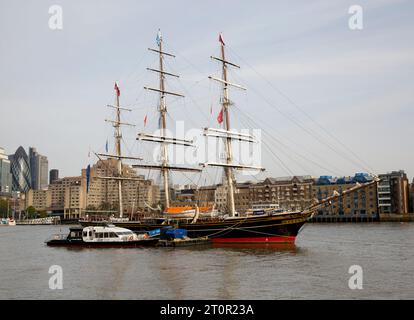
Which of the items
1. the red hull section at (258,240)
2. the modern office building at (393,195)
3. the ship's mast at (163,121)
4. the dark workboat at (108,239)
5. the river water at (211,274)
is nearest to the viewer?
the river water at (211,274)

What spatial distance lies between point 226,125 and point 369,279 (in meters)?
36.8

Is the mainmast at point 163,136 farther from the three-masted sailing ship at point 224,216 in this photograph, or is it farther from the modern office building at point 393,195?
the modern office building at point 393,195

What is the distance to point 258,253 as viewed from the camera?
44969 mm

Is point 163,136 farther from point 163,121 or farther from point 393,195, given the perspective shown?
point 393,195

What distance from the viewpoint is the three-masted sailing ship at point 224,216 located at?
53.4m

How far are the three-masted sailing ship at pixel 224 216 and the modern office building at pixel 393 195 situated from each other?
101 meters

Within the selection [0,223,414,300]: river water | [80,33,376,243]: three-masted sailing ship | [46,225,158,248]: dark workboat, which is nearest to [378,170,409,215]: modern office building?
[80,33,376,243]: three-masted sailing ship

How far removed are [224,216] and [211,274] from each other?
30572 mm

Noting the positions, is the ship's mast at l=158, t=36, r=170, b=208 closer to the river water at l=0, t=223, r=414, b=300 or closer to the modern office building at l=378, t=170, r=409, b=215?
the river water at l=0, t=223, r=414, b=300

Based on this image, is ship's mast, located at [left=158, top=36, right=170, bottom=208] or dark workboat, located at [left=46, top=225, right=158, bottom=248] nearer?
dark workboat, located at [left=46, top=225, right=158, bottom=248]

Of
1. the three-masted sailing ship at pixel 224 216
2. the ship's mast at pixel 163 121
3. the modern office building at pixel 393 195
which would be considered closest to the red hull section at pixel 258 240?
the three-masted sailing ship at pixel 224 216

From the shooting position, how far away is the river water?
25.4 m
